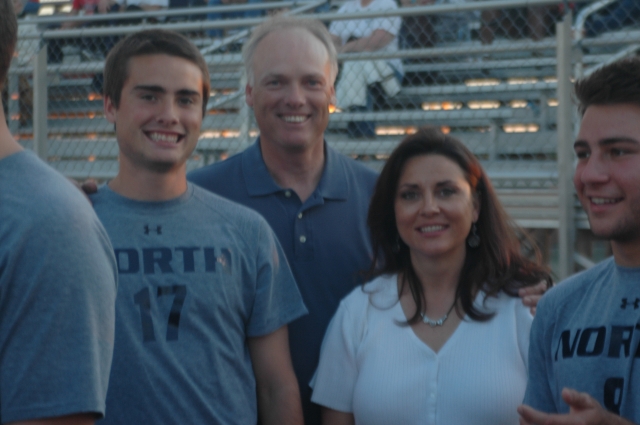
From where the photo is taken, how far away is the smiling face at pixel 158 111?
2141 mm

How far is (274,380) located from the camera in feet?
7.03

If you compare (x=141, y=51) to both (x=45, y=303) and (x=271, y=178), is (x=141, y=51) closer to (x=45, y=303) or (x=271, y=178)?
(x=271, y=178)

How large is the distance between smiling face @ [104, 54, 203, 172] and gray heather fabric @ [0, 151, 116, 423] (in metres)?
1.07

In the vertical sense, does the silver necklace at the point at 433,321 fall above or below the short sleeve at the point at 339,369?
above

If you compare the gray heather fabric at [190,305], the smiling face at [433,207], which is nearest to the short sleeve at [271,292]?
the gray heather fabric at [190,305]

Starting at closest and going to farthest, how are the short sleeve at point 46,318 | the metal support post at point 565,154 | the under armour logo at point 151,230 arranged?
the short sleeve at point 46,318 → the under armour logo at point 151,230 → the metal support post at point 565,154

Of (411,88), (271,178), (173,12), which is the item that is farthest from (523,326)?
(173,12)

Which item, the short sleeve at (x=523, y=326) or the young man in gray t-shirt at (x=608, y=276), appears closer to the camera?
the young man in gray t-shirt at (x=608, y=276)

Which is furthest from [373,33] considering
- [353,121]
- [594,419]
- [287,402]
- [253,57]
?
[594,419]

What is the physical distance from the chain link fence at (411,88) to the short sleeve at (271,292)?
97.7 inches


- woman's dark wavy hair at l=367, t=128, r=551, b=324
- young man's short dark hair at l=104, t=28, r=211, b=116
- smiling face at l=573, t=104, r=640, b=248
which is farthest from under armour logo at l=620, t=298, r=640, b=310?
young man's short dark hair at l=104, t=28, r=211, b=116

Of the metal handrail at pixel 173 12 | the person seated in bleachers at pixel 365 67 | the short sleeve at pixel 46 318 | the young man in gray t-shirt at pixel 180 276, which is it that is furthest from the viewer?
the metal handrail at pixel 173 12

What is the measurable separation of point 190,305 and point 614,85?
1.16m

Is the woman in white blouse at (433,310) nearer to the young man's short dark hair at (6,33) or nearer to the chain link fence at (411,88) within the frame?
the young man's short dark hair at (6,33)
